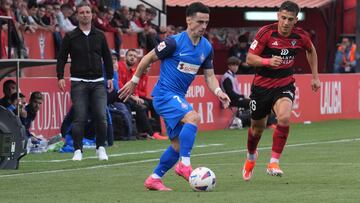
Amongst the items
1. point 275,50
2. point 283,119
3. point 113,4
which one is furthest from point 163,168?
point 113,4

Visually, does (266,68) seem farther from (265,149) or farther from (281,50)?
(265,149)

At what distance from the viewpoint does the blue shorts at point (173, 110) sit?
11.5m

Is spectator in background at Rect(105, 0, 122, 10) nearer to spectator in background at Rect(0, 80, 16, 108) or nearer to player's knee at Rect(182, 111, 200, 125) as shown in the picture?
spectator in background at Rect(0, 80, 16, 108)

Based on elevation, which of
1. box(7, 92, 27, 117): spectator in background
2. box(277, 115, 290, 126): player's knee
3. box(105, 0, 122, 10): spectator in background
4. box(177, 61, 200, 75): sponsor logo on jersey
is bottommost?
box(7, 92, 27, 117): spectator in background

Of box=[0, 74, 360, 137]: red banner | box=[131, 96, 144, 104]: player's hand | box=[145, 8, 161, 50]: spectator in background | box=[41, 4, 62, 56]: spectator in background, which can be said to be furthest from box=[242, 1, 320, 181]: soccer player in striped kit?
box=[145, 8, 161, 50]: spectator in background

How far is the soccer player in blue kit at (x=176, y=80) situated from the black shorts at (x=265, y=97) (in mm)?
1586

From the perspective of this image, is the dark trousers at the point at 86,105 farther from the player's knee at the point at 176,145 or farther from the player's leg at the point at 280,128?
the player's knee at the point at 176,145

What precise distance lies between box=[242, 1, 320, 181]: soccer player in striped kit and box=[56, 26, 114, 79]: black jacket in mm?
3456

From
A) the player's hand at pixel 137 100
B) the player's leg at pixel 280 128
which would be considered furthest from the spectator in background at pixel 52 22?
the player's leg at pixel 280 128

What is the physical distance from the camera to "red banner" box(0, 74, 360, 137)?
20.3 m

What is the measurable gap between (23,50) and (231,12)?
17.9m

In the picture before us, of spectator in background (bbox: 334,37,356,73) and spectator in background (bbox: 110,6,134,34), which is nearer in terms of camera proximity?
spectator in background (bbox: 110,6,134,34)

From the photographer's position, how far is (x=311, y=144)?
19.3 m

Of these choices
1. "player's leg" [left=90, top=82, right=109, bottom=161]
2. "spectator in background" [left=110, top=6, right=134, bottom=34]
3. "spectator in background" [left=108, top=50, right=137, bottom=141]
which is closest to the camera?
"player's leg" [left=90, top=82, right=109, bottom=161]
